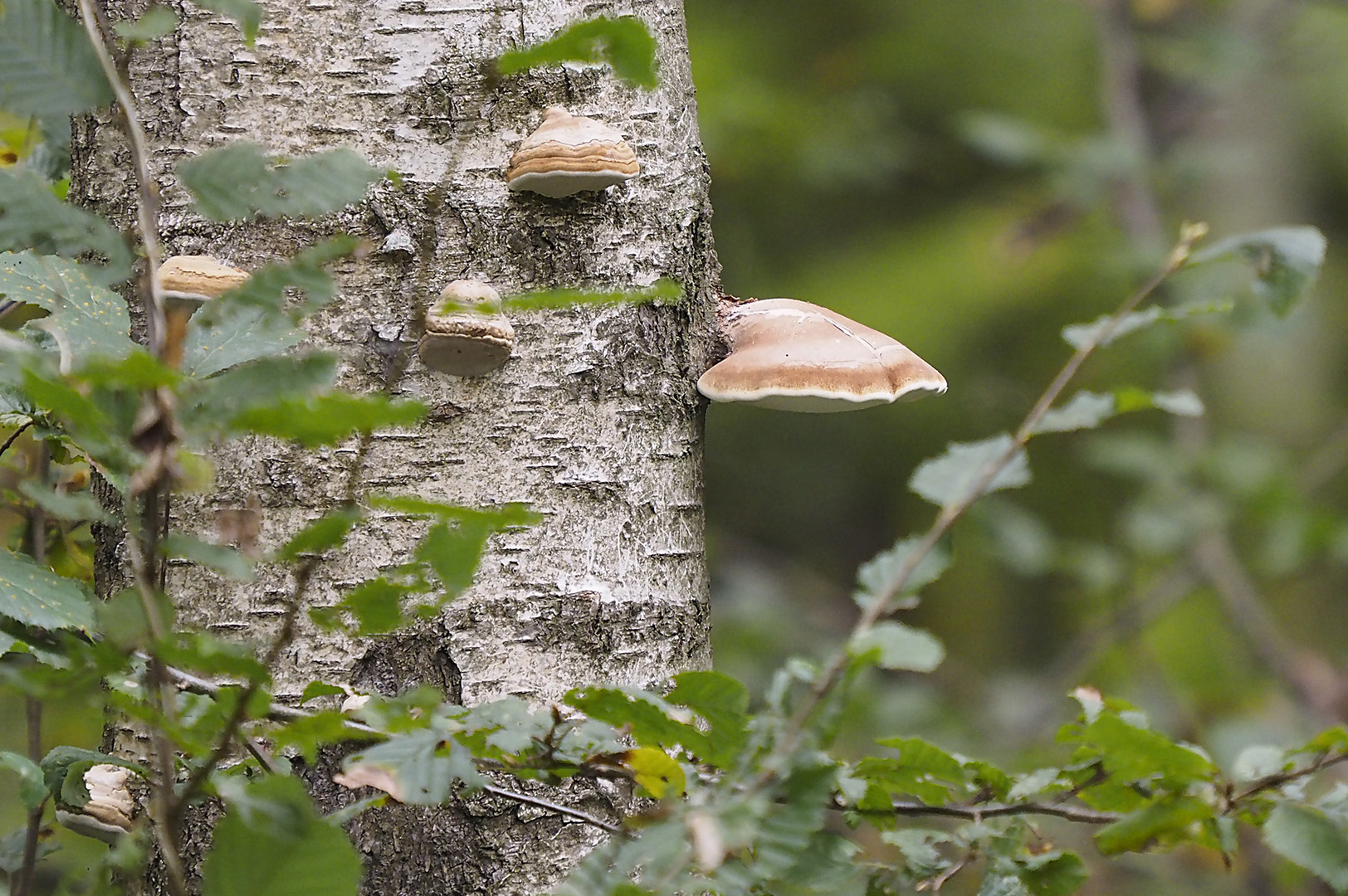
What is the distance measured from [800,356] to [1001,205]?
236 inches

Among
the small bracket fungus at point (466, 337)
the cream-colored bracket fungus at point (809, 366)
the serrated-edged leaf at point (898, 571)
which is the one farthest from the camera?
the cream-colored bracket fungus at point (809, 366)

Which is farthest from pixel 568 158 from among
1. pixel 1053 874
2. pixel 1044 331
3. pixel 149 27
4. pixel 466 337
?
pixel 1044 331

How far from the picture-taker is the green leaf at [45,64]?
26.2 inches

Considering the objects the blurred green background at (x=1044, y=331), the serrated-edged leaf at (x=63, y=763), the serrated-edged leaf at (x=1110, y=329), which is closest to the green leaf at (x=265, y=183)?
the serrated-edged leaf at (x=63, y=763)

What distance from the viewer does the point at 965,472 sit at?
0.89m

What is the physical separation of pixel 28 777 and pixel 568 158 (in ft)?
2.71

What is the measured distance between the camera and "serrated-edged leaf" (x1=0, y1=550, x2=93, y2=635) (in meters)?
0.94

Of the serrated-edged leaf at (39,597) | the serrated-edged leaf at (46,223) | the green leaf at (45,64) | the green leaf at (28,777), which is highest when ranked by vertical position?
the green leaf at (45,64)

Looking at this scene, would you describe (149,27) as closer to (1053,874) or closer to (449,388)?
(449,388)

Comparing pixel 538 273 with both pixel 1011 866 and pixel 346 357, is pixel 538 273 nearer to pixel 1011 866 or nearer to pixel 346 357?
pixel 346 357

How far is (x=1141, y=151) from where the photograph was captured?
12.6 ft

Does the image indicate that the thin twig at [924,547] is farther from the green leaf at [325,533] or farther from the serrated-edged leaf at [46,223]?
the serrated-edged leaf at [46,223]

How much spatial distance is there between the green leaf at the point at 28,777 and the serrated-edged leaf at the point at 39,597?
0.42ft

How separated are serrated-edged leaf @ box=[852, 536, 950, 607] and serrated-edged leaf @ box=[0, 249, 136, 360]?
0.56 meters
